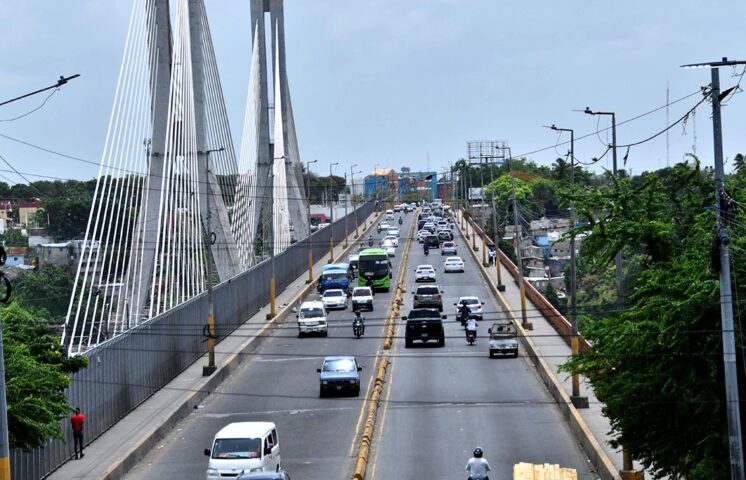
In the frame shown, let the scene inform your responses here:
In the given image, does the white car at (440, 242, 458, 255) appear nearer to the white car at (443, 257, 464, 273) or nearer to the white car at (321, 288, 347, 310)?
the white car at (443, 257, 464, 273)

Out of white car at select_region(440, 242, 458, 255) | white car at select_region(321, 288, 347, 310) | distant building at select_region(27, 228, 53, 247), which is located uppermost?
distant building at select_region(27, 228, 53, 247)

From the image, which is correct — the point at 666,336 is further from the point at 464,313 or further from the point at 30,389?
the point at 464,313

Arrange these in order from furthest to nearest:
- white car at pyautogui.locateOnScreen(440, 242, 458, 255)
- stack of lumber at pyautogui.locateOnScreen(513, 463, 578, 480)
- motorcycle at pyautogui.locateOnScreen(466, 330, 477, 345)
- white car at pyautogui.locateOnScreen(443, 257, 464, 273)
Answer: white car at pyautogui.locateOnScreen(440, 242, 458, 255)
white car at pyautogui.locateOnScreen(443, 257, 464, 273)
motorcycle at pyautogui.locateOnScreen(466, 330, 477, 345)
stack of lumber at pyautogui.locateOnScreen(513, 463, 578, 480)

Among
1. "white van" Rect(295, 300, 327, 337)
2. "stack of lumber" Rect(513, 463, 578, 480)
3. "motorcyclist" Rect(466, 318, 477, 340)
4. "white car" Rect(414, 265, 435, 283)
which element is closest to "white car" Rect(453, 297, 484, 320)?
"motorcyclist" Rect(466, 318, 477, 340)

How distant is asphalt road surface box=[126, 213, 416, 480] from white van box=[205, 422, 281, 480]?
164 centimetres

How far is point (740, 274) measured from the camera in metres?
22.7

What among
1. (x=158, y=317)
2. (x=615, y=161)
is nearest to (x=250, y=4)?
(x=158, y=317)

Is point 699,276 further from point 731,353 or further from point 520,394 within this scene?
point 520,394

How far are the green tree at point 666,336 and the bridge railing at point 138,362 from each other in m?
12.1

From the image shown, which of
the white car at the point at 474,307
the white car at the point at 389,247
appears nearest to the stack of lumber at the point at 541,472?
the white car at the point at 474,307

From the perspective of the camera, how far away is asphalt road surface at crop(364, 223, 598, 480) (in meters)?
31.5

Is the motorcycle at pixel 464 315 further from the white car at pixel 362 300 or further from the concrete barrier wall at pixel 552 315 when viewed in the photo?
the white car at pixel 362 300

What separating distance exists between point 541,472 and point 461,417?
34.9 feet

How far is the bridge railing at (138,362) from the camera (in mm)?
30859
